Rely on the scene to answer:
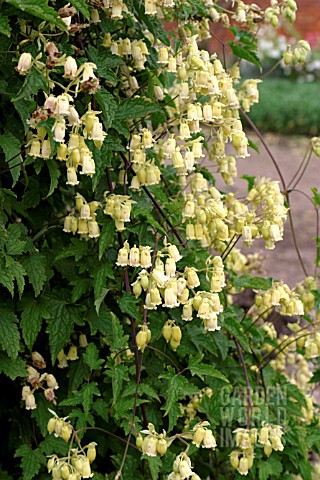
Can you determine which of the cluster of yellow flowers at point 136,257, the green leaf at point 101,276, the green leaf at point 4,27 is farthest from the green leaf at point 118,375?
the green leaf at point 4,27

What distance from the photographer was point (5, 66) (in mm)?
2186

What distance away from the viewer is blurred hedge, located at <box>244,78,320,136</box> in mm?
15758

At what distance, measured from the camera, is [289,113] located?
632 inches

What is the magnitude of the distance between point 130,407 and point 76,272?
485mm

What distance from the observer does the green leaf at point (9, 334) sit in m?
2.17

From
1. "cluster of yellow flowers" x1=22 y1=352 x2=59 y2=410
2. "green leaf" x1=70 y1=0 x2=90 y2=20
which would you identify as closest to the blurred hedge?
"cluster of yellow flowers" x1=22 y1=352 x2=59 y2=410

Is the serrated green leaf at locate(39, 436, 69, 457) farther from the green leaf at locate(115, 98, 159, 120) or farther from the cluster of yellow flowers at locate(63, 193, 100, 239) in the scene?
the green leaf at locate(115, 98, 159, 120)

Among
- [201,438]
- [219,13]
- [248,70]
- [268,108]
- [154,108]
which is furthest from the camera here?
[248,70]

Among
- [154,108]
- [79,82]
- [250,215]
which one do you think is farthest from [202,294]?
[79,82]

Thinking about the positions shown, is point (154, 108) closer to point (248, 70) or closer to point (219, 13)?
point (219, 13)

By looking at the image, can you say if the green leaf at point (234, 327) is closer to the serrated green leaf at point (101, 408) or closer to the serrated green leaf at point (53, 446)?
the serrated green leaf at point (101, 408)

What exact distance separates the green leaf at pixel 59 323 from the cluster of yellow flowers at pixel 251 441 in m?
0.60

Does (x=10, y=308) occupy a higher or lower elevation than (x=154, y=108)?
lower

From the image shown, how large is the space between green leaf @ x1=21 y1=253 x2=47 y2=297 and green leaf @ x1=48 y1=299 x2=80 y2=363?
0.41 feet
